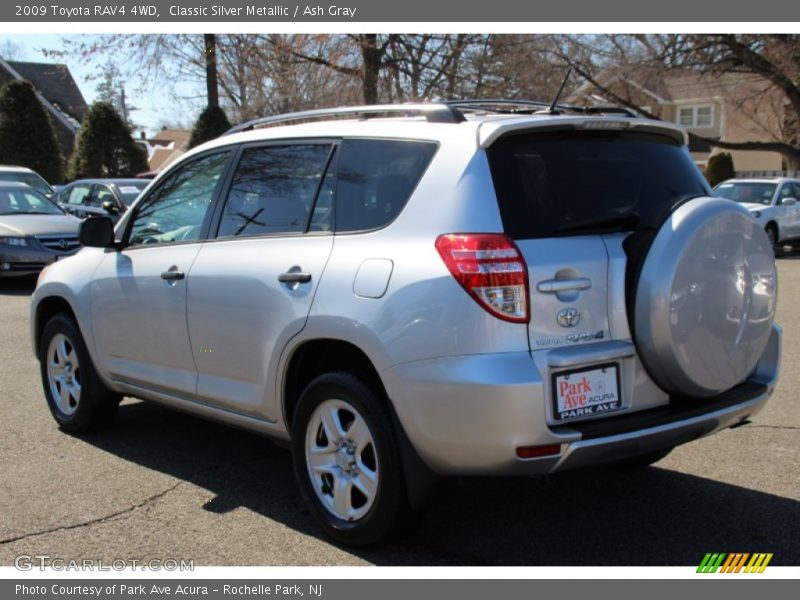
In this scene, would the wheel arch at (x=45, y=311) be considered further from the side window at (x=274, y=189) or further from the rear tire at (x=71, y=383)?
the side window at (x=274, y=189)

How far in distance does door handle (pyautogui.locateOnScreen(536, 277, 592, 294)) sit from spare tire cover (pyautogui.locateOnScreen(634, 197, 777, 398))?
24cm

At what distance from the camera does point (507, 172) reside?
3682mm

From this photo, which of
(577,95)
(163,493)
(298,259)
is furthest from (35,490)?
(577,95)

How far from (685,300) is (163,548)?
2.54 m

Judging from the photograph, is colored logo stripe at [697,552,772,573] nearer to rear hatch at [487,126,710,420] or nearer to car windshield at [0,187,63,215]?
rear hatch at [487,126,710,420]

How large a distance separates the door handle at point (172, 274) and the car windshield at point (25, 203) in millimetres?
10983

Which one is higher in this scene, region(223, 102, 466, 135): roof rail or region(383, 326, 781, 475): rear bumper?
region(223, 102, 466, 135): roof rail

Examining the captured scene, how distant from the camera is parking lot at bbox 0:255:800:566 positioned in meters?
3.99

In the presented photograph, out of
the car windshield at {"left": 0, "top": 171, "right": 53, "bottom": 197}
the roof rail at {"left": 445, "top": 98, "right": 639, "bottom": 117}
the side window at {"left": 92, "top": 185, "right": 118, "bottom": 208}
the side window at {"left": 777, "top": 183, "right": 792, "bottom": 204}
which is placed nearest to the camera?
the roof rail at {"left": 445, "top": 98, "right": 639, "bottom": 117}

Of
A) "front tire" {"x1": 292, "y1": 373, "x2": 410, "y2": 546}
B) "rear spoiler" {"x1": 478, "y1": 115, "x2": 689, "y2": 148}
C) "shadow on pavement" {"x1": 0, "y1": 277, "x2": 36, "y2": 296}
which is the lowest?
"shadow on pavement" {"x1": 0, "y1": 277, "x2": 36, "y2": 296}

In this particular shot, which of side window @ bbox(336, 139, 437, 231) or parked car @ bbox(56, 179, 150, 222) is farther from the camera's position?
parked car @ bbox(56, 179, 150, 222)

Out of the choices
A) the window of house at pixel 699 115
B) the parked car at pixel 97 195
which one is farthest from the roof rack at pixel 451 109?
the window of house at pixel 699 115

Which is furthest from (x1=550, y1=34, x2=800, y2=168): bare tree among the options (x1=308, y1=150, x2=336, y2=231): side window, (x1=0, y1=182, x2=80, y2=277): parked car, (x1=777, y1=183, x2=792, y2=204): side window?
(x1=308, y1=150, x2=336, y2=231): side window

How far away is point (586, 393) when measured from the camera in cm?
354
